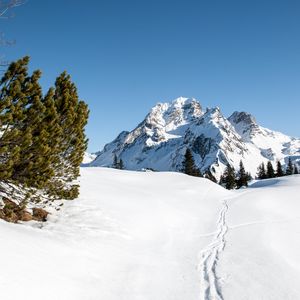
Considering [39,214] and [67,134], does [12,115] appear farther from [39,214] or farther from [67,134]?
[39,214]

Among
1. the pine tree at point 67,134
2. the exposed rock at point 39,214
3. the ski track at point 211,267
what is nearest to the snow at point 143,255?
the ski track at point 211,267

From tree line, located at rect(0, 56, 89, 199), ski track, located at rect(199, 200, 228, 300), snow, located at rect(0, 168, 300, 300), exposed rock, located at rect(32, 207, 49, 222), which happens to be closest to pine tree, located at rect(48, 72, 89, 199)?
tree line, located at rect(0, 56, 89, 199)

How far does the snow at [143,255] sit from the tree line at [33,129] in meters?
1.92

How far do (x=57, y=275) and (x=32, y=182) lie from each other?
16.9 ft

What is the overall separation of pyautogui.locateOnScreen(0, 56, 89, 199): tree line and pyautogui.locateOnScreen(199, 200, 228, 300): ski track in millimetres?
6534

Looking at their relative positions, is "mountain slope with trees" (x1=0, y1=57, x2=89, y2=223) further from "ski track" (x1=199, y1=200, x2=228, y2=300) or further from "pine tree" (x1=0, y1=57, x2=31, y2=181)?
"ski track" (x1=199, y1=200, x2=228, y2=300)

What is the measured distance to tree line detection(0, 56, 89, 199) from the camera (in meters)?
12.0

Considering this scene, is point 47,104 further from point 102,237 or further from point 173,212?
point 173,212

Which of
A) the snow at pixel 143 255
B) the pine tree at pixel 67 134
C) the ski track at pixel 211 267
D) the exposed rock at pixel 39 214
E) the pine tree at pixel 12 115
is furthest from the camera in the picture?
the exposed rock at pixel 39 214

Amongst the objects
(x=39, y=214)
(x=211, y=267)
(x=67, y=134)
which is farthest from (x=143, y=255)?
(x=67, y=134)

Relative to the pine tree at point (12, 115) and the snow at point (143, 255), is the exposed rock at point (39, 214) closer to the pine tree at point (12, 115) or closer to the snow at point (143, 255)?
Result: the snow at point (143, 255)

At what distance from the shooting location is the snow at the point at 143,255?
8.95 meters

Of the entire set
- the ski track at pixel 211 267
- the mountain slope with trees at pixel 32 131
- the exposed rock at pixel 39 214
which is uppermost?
the mountain slope with trees at pixel 32 131

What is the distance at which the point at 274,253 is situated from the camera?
47.6 ft
